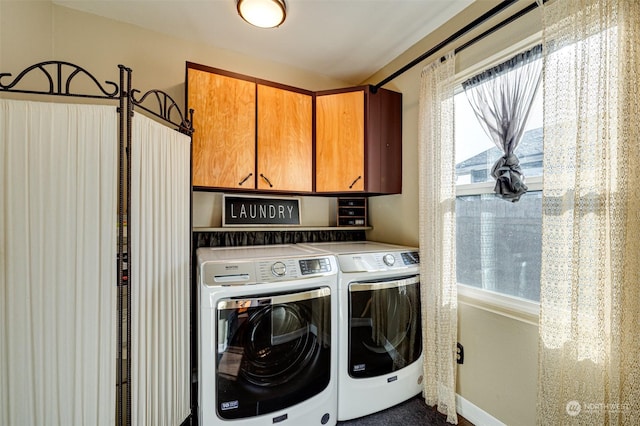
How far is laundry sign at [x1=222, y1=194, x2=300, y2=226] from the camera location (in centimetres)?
210

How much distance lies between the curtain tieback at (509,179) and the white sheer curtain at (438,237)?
0.80 feet

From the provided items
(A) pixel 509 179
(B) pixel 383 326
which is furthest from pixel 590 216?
(B) pixel 383 326

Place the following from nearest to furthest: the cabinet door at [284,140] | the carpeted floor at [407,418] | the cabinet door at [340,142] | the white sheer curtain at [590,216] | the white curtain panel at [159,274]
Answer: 1. the white sheer curtain at [590,216]
2. the white curtain panel at [159,274]
3. the carpeted floor at [407,418]
4. the cabinet door at [284,140]
5. the cabinet door at [340,142]

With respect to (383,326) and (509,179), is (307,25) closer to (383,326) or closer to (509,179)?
(509,179)

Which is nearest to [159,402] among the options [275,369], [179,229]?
[275,369]

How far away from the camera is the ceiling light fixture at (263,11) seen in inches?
54.4

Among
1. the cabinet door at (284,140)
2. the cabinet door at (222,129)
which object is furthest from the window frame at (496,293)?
the cabinet door at (222,129)

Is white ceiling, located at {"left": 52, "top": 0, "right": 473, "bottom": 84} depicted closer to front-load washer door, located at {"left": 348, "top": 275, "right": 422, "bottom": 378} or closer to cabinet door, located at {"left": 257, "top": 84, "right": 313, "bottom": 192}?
cabinet door, located at {"left": 257, "top": 84, "right": 313, "bottom": 192}

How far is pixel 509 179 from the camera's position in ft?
4.51

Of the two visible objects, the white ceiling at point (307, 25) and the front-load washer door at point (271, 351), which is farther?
the white ceiling at point (307, 25)

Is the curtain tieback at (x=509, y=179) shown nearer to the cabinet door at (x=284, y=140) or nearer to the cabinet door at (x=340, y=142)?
the cabinet door at (x=340, y=142)

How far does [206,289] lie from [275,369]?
585 mm

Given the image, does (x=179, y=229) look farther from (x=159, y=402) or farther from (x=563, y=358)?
(x=563, y=358)

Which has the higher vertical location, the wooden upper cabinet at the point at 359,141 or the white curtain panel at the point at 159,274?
the wooden upper cabinet at the point at 359,141
